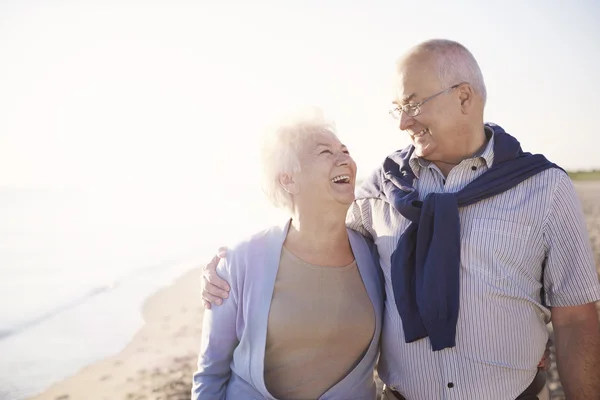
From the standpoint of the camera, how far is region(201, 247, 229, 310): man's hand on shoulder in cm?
240

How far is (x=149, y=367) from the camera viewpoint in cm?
550

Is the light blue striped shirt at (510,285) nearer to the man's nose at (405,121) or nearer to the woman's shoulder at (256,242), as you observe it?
the man's nose at (405,121)

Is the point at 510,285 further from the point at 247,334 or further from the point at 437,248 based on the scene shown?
the point at 247,334

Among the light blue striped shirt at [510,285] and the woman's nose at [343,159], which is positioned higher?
the woman's nose at [343,159]

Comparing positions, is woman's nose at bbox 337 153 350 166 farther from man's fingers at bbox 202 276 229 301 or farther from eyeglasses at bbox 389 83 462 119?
man's fingers at bbox 202 276 229 301

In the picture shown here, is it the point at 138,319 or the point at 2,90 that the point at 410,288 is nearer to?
the point at 138,319

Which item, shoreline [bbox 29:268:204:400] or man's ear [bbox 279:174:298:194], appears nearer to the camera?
man's ear [bbox 279:174:298:194]

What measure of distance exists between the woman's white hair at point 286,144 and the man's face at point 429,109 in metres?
0.45

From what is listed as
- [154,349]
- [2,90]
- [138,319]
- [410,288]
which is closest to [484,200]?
[410,288]

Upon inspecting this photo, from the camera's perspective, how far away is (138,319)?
7.56 metres

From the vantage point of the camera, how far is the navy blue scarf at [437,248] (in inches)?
86.7

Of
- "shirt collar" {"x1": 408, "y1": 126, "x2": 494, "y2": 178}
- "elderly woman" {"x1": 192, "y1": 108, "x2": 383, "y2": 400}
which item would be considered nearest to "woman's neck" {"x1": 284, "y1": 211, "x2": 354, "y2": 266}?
"elderly woman" {"x1": 192, "y1": 108, "x2": 383, "y2": 400}

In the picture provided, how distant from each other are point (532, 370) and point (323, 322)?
3.30ft

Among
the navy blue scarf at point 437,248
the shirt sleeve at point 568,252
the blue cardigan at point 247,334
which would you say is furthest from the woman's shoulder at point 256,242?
the shirt sleeve at point 568,252
